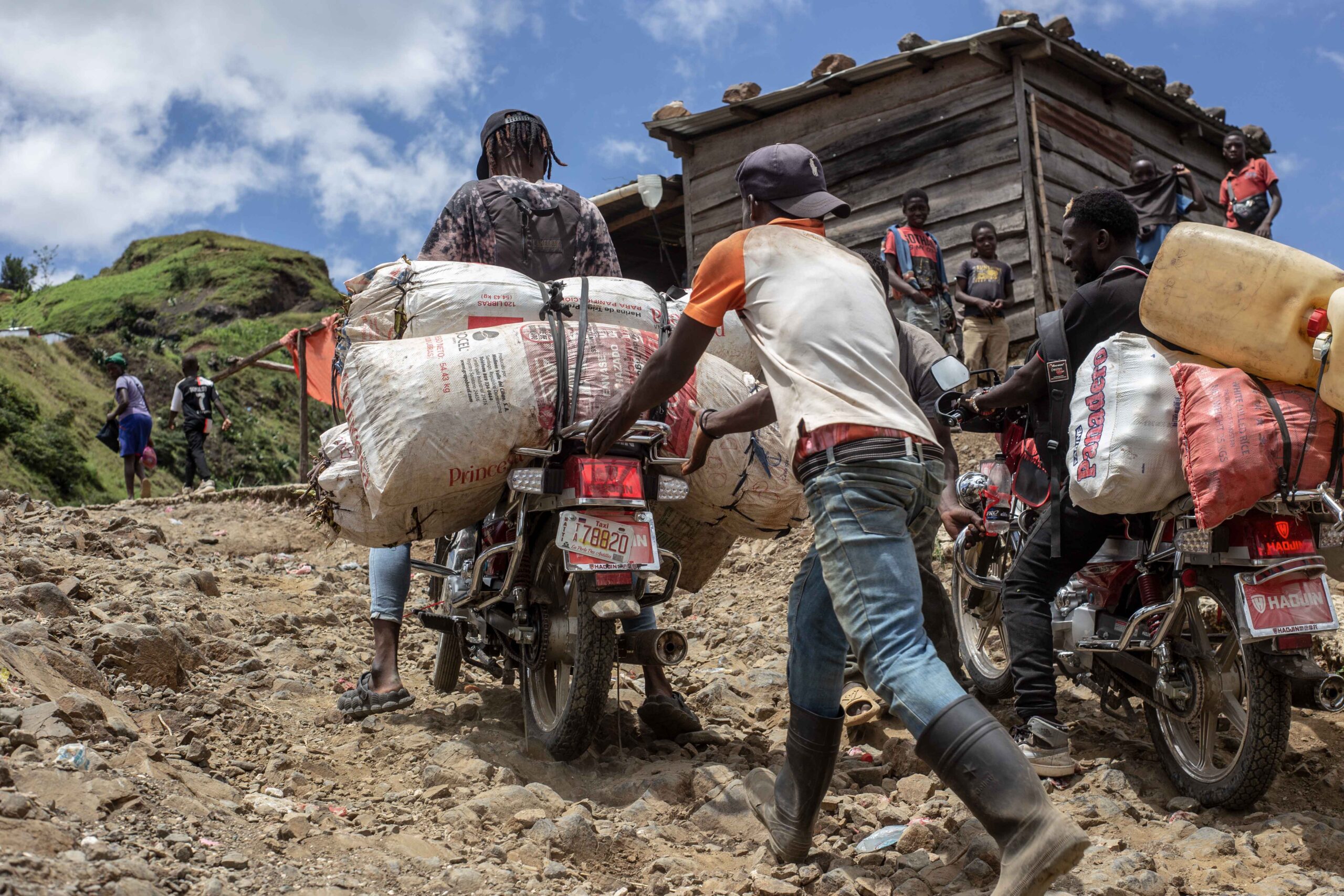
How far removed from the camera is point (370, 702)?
4309 millimetres

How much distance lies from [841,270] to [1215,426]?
3.94 feet

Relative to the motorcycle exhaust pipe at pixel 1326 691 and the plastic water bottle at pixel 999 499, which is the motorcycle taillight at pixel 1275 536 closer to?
the motorcycle exhaust pipe at pixel 1326 691

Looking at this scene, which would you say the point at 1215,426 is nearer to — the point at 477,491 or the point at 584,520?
the point at 584,520

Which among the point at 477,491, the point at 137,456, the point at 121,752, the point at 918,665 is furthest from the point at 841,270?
the point at 137,456

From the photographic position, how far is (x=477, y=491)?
374 centimetres

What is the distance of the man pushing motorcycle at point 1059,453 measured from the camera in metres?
3.88

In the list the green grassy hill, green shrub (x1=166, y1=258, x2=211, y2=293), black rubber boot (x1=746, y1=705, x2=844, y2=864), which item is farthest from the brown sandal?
green shrub (x1=166, y1=258, x2=211, y2=293)

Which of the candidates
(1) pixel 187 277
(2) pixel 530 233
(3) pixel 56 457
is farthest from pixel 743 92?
(1) pixel 187 277

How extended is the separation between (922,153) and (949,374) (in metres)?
9.19

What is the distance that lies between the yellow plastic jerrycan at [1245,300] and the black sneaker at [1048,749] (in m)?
1.33

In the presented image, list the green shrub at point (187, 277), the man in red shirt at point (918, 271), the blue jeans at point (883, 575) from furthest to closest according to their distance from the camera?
1. the green shrub at point (187, 277)
2. the man in red shirt at point (918, 271)
3. the blue jeans at point (883, 575)

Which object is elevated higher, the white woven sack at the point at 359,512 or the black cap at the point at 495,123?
the black cap at the point at 495,123

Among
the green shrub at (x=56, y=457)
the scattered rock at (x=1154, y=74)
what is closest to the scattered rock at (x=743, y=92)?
the scattered rock at (x=1154, y=74)

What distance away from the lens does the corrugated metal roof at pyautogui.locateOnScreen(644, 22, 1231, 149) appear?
36.6 ft
